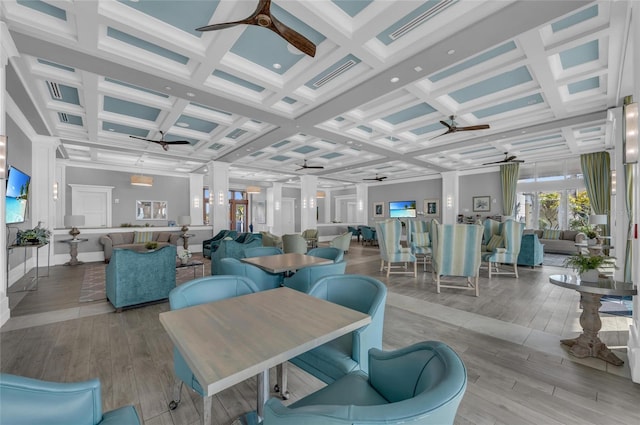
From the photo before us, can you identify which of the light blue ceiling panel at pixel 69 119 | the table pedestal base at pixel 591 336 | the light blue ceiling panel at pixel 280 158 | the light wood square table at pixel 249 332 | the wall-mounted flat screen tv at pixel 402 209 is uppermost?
the light blue ceiling panel at pixel 69 119

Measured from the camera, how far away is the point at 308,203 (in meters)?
11.7

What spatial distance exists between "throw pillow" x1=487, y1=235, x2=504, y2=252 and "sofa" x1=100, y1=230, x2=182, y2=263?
8107mm

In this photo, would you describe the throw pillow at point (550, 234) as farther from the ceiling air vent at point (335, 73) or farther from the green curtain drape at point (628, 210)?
the ceiling air vent at point (335, 73)

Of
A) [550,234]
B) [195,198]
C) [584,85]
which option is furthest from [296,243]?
[550,234]

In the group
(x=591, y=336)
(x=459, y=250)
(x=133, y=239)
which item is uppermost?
(x=459, y=250)

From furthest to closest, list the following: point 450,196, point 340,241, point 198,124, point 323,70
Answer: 1. point 450,196
2. point 340,241
3. point 198,124
4. point 323,70

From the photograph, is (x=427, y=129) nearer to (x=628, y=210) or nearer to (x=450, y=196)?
(x=628, y=210)

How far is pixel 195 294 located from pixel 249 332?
78 cm

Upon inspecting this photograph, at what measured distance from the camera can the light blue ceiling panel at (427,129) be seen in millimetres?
6198

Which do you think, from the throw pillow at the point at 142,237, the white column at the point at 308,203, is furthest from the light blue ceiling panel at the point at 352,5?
the white column at the point at 308,203

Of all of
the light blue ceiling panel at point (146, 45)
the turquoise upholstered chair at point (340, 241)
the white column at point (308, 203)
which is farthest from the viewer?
the white column at point (308, 203)

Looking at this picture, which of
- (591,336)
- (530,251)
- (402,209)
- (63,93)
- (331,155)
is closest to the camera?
(591,336)

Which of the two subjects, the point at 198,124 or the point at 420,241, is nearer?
the point at 198,124

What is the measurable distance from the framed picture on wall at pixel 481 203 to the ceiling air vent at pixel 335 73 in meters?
9.05
